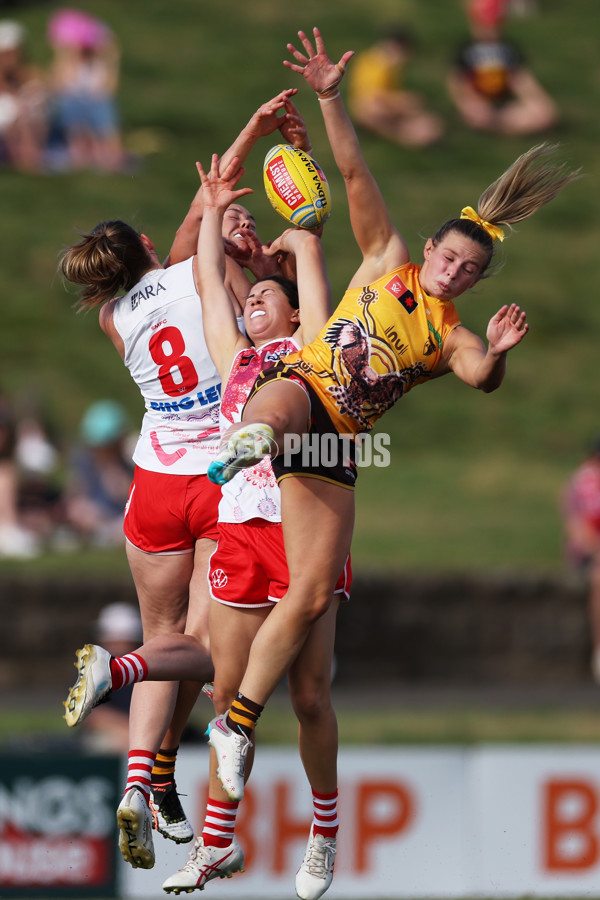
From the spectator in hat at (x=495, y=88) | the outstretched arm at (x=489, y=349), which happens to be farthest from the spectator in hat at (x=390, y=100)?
the outstretched arm at (x=489, y=349)

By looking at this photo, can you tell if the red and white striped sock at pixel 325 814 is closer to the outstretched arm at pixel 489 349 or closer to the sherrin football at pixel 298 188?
the outstretched arm at pixel 489 349

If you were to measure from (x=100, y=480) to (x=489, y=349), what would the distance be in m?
9.40

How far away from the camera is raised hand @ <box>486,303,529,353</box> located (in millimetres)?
5383

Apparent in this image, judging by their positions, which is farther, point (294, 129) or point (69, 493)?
point (69, 493)

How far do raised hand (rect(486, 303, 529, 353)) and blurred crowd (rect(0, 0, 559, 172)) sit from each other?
12728 mm

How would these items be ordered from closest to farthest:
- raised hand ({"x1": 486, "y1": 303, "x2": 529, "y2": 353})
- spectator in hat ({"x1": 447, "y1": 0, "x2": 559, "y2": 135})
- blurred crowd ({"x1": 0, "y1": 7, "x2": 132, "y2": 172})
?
raised hand ({"x1": 486, "y1": 303, "x2": 529, "y2": 353}), blurred crowd ({"x1": 0, "y1": 7, "x2": 132, "y2": 172}), spectator in hat ({"x1": 447, "y1": 0, "x2": 559, "y2": 135})

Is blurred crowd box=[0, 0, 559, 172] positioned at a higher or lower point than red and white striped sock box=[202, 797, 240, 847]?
higher

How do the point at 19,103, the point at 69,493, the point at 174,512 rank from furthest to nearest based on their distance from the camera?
1. the point at 19,103
2. the point at 69,493
3. the point at 174,512

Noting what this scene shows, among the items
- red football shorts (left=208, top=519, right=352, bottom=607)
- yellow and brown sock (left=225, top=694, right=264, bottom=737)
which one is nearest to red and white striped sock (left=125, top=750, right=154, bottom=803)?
yellow and brown sock (left=225, top=694, right=264, bottom=737)

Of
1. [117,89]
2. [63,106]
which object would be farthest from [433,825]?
[117,89]

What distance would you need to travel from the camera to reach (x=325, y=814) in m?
5.99

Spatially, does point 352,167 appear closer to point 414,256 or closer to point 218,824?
point 218,824

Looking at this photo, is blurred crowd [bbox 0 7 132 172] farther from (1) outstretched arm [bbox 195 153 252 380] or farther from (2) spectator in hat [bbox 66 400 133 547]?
(1) outstretched arm [bbox 195 153 252 380]

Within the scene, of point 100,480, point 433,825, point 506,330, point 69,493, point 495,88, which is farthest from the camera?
point 495,88
